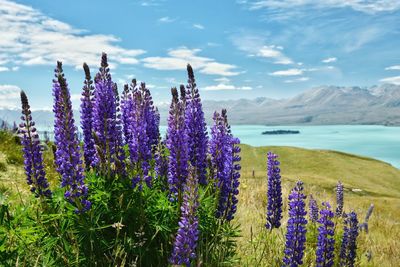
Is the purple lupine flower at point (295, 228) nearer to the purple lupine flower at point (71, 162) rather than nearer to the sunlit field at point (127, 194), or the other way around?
the sunlit field at point (127, 194)

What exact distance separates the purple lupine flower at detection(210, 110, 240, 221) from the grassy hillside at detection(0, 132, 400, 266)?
70 centimetres

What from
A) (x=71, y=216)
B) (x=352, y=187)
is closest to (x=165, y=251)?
(x=71, y=216)

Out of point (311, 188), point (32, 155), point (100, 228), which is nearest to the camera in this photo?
point (100, 228)

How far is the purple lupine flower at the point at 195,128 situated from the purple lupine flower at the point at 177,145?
676 mm

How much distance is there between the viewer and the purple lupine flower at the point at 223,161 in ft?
20.2

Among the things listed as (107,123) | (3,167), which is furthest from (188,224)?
(3,167)

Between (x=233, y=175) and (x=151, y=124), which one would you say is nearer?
(x=233, y=175)

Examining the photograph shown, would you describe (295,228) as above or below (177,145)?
below

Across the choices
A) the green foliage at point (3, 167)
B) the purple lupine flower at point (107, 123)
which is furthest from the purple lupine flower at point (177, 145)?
the green foliage at point (3, 167)

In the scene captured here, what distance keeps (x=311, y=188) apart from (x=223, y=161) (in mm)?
13794

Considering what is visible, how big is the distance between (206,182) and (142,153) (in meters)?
1.25

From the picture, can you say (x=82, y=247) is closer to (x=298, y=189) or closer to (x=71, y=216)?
(x=71, y=216)

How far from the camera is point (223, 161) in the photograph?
6223 mm

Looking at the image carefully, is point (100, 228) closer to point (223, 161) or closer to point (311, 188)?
point (223, 161)
